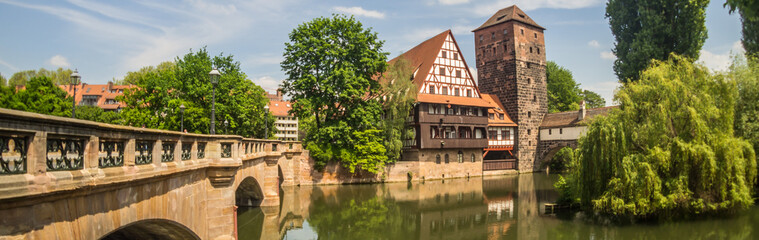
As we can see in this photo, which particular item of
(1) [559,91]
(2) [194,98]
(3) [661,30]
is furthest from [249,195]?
(1) [559,91]

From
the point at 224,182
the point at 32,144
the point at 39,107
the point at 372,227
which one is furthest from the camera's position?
the point at 39,107

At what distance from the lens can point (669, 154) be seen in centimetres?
1842

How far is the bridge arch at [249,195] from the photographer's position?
22205 millimetres

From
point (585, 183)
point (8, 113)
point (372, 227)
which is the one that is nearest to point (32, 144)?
point (8, 113)

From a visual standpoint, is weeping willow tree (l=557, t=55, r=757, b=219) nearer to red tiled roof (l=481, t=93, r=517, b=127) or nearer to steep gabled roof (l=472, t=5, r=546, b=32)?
red tiled roof (l=481, t=93, r=517, b=127)

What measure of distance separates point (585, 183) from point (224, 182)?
52.6ft

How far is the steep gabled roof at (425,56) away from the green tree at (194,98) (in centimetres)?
1347

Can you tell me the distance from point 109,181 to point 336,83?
93.3 feet

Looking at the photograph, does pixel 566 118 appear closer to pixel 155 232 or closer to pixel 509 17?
pixel 509 17

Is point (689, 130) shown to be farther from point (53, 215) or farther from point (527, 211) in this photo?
point (53, 215)

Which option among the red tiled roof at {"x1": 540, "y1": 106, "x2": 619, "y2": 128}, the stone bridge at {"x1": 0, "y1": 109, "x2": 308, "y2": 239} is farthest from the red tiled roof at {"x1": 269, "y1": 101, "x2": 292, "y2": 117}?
the stone bridge at {"x1": 0, "y1": 109, "x2": 308, "y2": 239}

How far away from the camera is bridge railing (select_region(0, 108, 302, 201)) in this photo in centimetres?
411

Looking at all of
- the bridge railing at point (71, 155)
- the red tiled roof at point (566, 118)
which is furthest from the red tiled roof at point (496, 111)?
the bridge railing at point (71, 155)

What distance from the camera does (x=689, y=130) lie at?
19.1m
